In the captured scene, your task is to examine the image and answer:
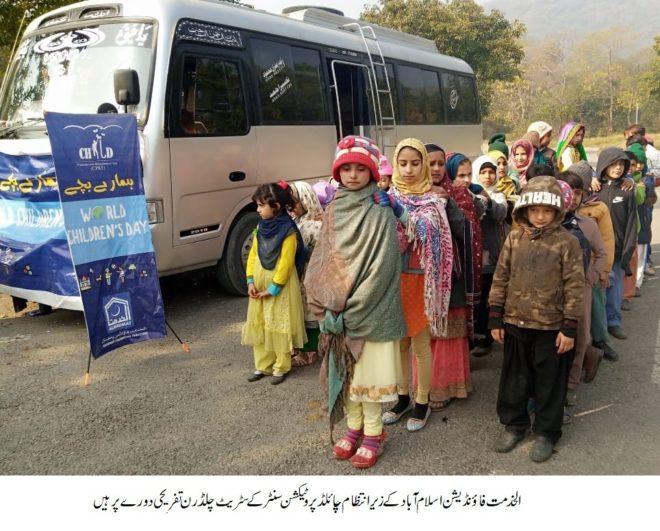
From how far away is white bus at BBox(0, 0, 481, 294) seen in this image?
5066mm

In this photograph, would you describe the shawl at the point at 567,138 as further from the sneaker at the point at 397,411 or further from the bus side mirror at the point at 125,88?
the bus side mirror at the point at 125,88

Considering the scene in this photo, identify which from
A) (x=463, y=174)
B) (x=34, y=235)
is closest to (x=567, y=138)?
(x=463, y=174)

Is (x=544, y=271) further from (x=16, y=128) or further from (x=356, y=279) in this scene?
(x=16, y=128)

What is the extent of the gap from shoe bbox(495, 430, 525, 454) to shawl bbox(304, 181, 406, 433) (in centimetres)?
81

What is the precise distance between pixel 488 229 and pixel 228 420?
85.7 inches

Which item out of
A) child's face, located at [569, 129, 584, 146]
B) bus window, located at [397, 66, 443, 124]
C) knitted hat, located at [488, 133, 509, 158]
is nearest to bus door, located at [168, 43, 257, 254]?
knitted hat, located at [488, 133, 509, 158]

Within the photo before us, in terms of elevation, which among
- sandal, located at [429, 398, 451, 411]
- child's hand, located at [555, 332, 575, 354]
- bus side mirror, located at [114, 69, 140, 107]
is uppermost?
bus side mirror, located at [114, 69, 140, 107]

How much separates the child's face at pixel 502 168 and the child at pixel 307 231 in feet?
4.73

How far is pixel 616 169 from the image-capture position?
473 cm

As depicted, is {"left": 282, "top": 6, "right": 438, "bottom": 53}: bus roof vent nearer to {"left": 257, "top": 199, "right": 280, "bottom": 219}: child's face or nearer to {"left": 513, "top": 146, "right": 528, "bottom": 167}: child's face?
{"left": 513, "top": 146, "right": 528, "bottom": 167}: child's face

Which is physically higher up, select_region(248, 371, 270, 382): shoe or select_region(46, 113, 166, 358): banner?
select_region(46, 113, 166, 358): banner

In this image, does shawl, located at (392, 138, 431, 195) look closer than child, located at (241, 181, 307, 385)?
Yes

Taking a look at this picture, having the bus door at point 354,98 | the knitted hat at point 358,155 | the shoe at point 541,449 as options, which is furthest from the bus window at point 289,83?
the shoe at point 541,449

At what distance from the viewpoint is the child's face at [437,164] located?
11.1ft
